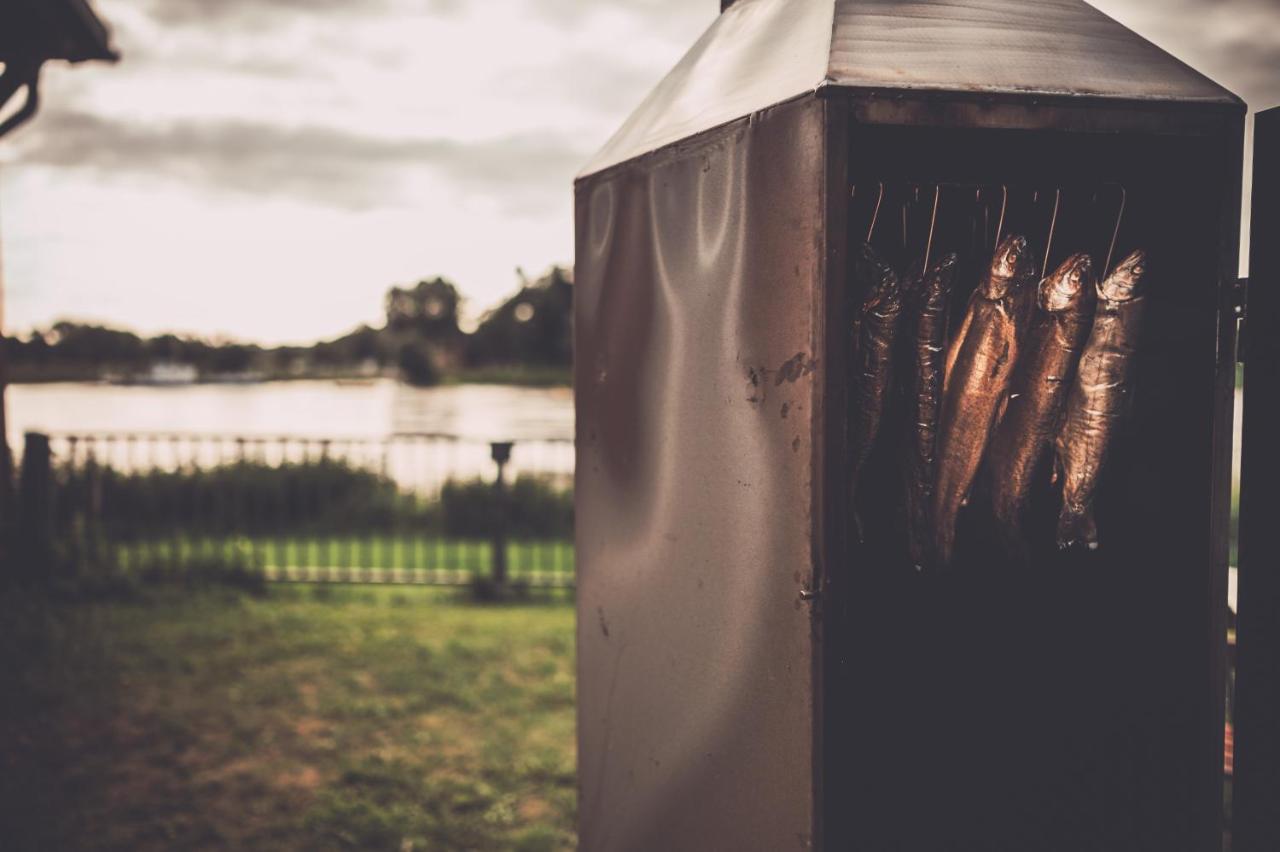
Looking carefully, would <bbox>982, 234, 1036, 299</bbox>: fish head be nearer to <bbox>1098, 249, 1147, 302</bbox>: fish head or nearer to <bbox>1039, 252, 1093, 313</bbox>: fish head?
<bbox>1039, 252, 1093, 313</bbox>: fish head

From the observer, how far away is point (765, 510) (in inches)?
91.1

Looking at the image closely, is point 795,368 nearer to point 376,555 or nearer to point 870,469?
point 870,469

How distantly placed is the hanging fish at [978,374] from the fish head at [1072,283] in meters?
0.08

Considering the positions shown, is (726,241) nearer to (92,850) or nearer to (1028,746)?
(1028,746)

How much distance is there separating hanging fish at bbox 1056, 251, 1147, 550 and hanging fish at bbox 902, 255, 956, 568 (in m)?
0.38

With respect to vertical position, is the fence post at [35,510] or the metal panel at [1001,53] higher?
the metal panel at [1001,53]

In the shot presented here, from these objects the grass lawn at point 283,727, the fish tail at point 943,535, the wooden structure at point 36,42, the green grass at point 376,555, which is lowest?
the grass lawn at point 283,727

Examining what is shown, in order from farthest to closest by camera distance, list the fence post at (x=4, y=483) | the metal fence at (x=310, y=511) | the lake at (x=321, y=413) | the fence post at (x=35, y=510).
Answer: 1. the lake at (x=321, y=413)
2. the metal fence at (x=310, y=511)
3. the fence post at (x=35, y=510)
4. the fence post at (x=4, y=483)

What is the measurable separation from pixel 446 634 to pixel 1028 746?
189 inches

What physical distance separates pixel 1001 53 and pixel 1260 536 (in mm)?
1452

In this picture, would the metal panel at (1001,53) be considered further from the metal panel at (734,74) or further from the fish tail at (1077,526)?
the fish tail at (1077,526)

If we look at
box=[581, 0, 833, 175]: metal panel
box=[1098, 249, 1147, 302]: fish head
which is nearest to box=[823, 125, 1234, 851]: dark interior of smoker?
box=[1098, 249, 1147, 302]: fish head

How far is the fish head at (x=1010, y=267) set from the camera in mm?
2605

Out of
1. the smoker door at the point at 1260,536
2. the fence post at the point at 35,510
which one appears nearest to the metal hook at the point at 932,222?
the smoker door at the point at 1260,536
